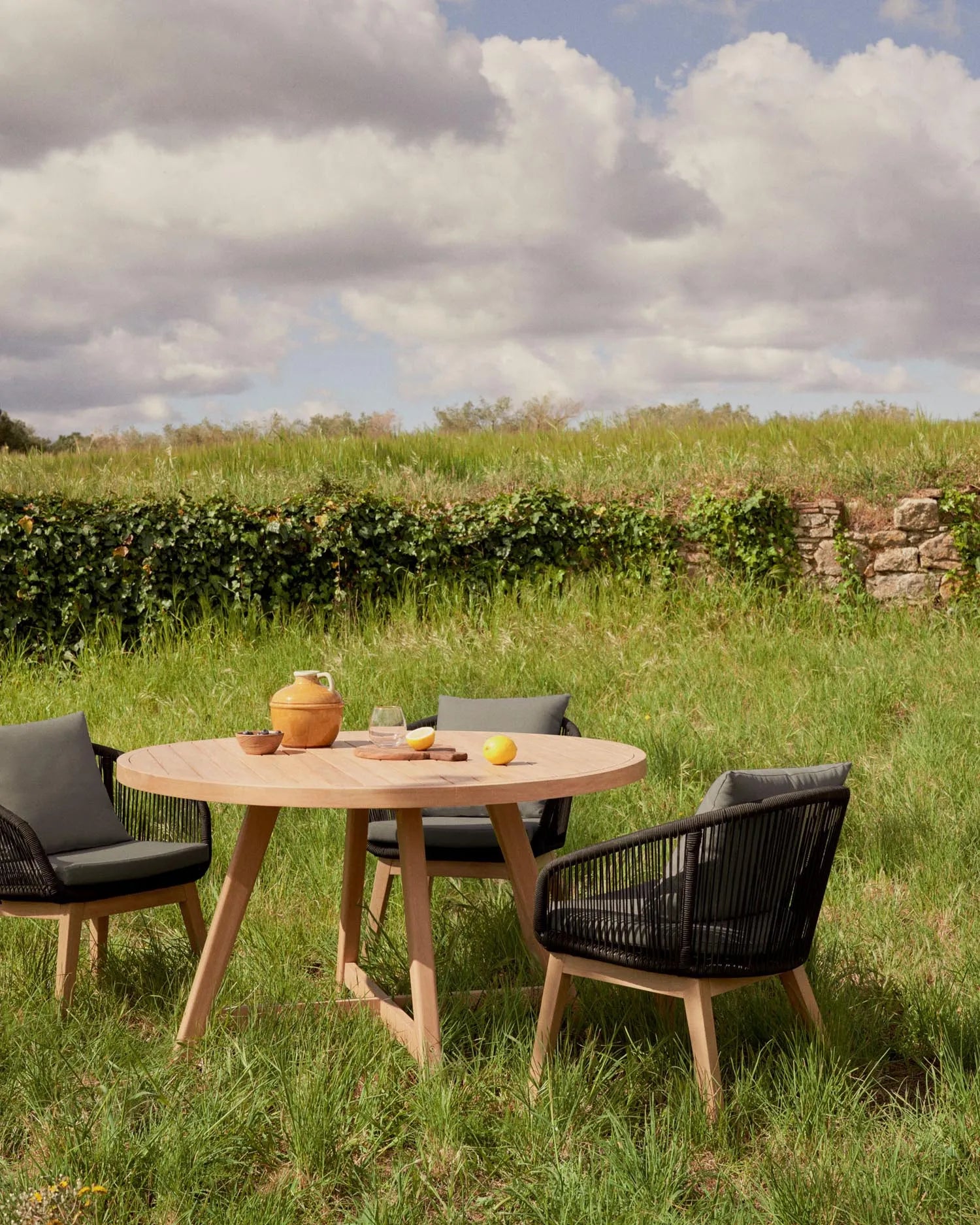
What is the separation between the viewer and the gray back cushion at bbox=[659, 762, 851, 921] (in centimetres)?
301

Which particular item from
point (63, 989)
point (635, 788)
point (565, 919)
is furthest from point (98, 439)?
point (565, 919)

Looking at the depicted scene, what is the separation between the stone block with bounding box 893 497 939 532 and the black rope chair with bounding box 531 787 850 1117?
7.46 meters

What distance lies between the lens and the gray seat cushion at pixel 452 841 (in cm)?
438

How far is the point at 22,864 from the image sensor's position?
386 cm

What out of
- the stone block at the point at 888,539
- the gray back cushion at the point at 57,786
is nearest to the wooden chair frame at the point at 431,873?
the gray back cushion at the point at 57,786

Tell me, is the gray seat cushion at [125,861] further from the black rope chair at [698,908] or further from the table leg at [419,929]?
the black rope chair at [698,908]

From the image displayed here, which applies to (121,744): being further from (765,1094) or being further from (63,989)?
(765,1094)

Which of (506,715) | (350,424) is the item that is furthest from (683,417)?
(506,715)

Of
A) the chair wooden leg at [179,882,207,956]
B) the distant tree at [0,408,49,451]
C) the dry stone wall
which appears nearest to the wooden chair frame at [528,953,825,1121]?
the chair wooden leg at [179,882,207,956]

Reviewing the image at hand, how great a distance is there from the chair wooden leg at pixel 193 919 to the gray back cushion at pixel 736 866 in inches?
77.1

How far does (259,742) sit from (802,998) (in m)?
1.87

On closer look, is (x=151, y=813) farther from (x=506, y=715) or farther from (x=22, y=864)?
(x=506, y=715)

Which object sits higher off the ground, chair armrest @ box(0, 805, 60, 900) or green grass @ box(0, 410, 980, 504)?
green grass @ box(0, 410, 980, 504)

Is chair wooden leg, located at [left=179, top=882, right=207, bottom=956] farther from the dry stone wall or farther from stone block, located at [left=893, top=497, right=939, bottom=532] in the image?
stone block, located at [left=893, top=497, right=939, bottom=532]
